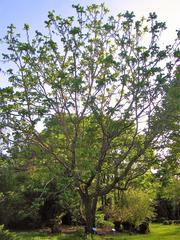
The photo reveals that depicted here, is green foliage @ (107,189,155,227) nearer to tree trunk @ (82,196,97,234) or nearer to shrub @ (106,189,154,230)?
shrub @ (106,189,154,230)

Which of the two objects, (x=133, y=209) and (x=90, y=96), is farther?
(x=133, y=209)

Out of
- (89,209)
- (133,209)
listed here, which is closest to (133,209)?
(133,209)

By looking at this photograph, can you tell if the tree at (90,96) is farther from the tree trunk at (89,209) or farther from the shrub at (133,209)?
the shrub at (133,209)

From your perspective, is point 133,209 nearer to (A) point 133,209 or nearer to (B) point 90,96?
(A) point 133,209

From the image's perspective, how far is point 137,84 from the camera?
1515cm

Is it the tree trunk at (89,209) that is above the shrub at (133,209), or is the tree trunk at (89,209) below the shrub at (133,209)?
below

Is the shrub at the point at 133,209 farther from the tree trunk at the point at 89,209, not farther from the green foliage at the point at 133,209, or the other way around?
the tree trunk at the point at 89,209

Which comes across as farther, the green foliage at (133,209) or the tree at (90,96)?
the green foliage at (133,209)

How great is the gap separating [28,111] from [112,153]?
4.09 m

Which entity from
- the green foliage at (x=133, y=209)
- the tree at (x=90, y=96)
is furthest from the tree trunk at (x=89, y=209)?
the green foliage at (x=133, y=209)

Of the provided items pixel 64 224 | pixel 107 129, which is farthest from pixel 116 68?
pixel 64 224

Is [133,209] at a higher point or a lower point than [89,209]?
higher

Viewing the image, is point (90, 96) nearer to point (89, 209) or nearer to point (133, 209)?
point (89, 209)

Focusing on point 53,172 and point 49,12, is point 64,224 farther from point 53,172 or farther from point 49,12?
point 49,12
